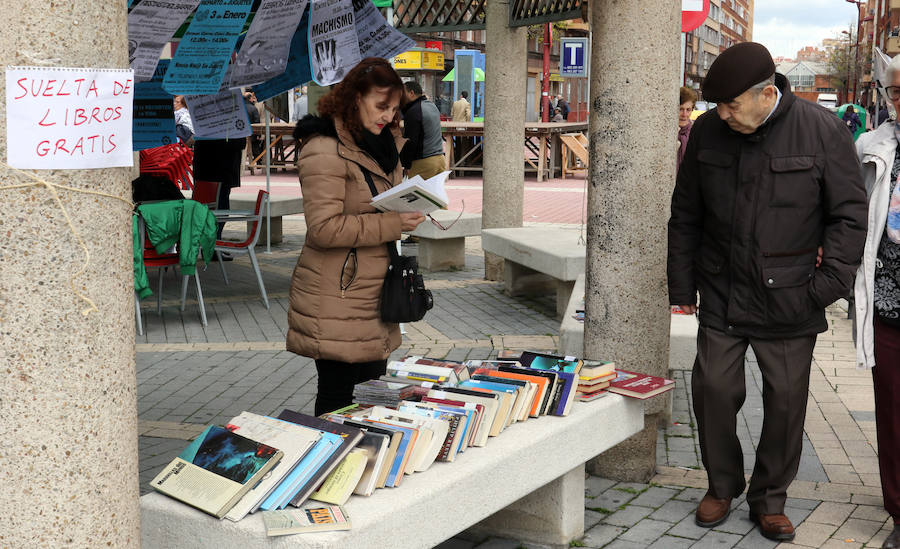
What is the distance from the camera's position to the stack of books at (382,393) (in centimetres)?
354

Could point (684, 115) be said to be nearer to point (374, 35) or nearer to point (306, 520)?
point (374, 35)

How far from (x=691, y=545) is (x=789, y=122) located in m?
1.58

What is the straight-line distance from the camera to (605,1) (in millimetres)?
4453

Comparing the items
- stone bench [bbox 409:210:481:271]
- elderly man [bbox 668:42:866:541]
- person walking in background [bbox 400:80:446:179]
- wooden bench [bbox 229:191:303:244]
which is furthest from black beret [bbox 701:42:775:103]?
wooden bench [bbox 229:191:303:244]

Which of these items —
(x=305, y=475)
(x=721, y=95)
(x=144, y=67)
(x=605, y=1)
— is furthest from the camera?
(x=144, y=67)

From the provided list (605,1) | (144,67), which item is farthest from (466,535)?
(144,67)

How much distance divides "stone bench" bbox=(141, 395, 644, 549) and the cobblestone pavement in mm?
159

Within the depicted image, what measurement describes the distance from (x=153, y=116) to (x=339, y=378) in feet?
12.4

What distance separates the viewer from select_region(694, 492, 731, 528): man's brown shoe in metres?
4.12

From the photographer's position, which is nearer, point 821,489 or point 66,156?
point 66,156

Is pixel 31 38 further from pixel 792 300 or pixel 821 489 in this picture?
pixel 821 489

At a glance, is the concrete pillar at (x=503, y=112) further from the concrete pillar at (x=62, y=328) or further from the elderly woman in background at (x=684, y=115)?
the concrete pillar at (x=62, y=328)

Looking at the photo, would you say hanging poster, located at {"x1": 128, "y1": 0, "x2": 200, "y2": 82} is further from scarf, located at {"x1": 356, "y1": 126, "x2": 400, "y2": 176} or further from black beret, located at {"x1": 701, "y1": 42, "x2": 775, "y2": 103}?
black beret, located at {"x1": 701, "y1": 42, "x2": 775, "y2": 103}

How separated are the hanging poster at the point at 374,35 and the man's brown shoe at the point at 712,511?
3.41 meters
